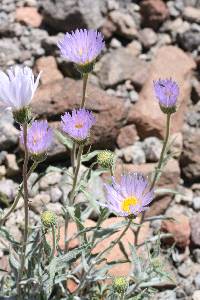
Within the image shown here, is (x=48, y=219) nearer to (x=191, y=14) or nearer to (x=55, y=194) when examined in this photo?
(x=55, y=194)

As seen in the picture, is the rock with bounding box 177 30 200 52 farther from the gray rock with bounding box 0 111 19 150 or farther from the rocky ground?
the gray rock with bounding box 0 111 19 150

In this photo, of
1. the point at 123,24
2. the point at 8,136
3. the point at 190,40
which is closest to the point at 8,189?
the point at 8,136

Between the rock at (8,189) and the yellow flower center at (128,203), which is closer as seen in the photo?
the yellow flower center at (128,203)

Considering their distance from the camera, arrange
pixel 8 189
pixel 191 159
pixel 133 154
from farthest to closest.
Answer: pixel 133 154 → pixel 191 159 → pixel 8 189

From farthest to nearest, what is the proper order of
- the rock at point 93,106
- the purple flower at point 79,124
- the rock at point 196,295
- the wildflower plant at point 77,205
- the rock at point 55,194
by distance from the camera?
the rock at point 93,106 → the rock at point 55,194 → the rock at point 196,295 → the purple flower at point 79,124 → the wildflower plant at point 77,205

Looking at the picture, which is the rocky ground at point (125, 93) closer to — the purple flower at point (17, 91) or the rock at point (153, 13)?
the rock at point (153, 13)

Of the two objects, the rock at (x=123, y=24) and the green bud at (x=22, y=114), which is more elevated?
the rock at (x=123, y=24)

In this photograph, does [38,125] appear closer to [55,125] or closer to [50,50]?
[55,125]

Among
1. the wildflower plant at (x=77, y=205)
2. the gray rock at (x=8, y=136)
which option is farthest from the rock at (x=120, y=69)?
the wildflower plant at (x=77, y=205)
